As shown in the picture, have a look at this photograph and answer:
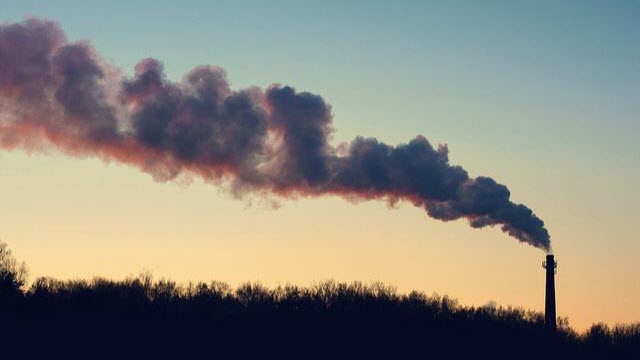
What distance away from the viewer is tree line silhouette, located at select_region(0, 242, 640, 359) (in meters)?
70.5

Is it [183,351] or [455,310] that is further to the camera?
[455,310]

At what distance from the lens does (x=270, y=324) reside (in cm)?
7744

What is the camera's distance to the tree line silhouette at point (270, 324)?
70500 mm

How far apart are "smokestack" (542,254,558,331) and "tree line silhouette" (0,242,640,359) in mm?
1131

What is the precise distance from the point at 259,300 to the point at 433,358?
43.8ft

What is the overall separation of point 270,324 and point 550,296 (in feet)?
64.5

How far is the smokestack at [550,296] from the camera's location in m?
71.8

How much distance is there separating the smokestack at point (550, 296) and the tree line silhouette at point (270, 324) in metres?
1.13

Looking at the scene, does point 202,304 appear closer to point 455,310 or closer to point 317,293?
point 317,293

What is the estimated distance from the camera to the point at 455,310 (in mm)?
85000

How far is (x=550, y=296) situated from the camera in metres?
71.9

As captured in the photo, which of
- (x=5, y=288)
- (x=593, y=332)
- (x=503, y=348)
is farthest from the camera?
(x=593, y=332)

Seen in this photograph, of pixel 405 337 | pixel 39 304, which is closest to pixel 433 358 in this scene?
pixel 405 337

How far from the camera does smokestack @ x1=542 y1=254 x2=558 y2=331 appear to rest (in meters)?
71.8
